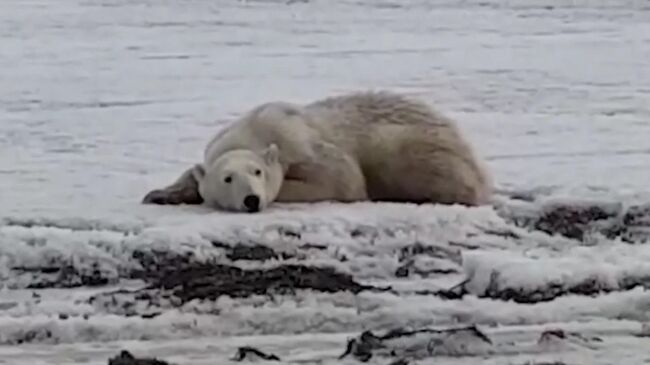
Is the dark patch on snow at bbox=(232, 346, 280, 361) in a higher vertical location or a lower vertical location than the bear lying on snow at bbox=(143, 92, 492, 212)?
higher

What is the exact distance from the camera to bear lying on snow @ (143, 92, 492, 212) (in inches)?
191

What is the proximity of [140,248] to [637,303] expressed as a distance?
1450mm

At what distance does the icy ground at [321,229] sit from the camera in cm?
363

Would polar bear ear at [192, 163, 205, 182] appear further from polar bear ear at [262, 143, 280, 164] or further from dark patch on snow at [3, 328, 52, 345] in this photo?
dark patch on snow at [3, 328, 52, 345]

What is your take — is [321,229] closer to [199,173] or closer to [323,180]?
[323,180]

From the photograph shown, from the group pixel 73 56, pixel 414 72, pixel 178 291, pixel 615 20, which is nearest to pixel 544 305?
pixel 178 291

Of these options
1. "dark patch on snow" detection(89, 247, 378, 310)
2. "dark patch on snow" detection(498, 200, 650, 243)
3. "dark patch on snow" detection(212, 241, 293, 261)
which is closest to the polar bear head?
"dark patch on snow" detection(212, 241, 293, 261)

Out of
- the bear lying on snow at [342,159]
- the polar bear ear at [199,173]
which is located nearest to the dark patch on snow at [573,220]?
the bear lying on snow at [342,159]

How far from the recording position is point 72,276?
416 centimetres

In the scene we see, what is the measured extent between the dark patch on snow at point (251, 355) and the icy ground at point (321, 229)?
22mm

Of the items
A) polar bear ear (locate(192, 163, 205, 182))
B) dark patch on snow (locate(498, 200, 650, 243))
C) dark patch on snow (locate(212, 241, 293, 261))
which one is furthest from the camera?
polar bear ear (locate(192, 163, 205, 182))

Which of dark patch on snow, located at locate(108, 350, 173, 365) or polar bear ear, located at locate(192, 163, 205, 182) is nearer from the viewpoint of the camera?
dark patch on snow, located at locate(108, 350, 173, 365)

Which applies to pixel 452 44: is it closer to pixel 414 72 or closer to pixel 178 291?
pixel 414 72

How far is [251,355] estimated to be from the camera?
3.46m
